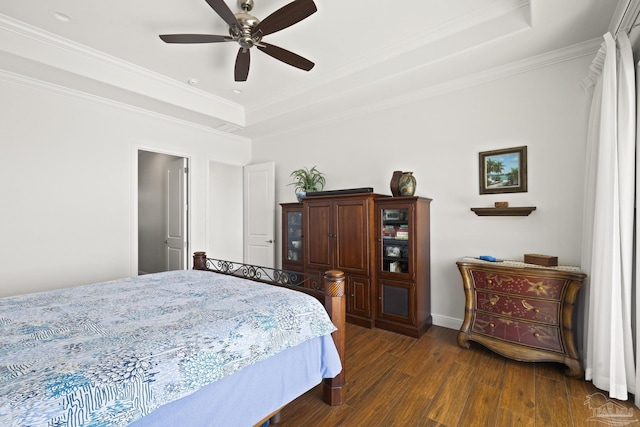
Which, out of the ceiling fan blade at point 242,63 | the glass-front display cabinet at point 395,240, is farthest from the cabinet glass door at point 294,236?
the ceiling fan blade at point 242,63

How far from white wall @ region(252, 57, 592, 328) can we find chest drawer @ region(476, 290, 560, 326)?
506mm

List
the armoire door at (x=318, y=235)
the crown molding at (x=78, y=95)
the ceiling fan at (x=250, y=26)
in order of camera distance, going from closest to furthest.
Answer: the ceiling fan at (x=250, y=26), the crown molding at (x=78, y=95), the armoire door at (x=318, y=235)

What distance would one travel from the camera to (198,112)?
396 centimetres

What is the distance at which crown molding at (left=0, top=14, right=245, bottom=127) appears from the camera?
2.58 meters

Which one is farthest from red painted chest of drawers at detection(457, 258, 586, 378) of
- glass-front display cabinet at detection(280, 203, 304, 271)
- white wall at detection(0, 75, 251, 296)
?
white wall at detection(0, 75, 251, 296)

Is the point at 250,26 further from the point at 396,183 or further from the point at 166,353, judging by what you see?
the point at 166,353

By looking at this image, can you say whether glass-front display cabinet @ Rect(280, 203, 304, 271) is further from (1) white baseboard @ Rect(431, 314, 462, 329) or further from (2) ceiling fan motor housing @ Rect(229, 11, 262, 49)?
(2) ceiling fan motor housing @ Rect(229, 11, 262, 49)

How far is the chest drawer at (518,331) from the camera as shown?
7.75 ft

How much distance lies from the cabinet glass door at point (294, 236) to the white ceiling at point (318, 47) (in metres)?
1.52

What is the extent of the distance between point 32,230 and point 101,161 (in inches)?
39.5

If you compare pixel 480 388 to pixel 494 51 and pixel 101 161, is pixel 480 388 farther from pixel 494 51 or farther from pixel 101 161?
pixel 101 161

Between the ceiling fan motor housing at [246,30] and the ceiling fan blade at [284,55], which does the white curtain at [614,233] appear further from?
the ceiling fan motor housing at [246,30]

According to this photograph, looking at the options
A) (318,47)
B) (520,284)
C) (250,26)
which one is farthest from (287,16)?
(520,284)

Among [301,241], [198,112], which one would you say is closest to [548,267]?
[301,241]
